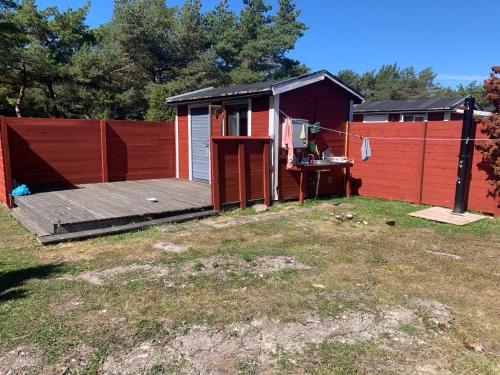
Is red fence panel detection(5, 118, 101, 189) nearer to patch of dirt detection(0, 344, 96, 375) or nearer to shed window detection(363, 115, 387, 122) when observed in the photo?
patch of dirt detection(0, 344, 96, 375)

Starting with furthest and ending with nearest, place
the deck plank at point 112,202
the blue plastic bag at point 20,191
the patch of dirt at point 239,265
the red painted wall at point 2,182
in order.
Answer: the blue plastic bag at point 20,191 → the red painted wall at point 2,182 → the deck plank at point 112,202 → the patch of dirt at point 239,265

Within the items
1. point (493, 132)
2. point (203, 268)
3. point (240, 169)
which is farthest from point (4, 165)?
point (493, 132)

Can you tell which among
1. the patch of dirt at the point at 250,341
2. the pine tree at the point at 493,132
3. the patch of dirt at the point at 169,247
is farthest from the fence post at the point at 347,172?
the patch of dirt at the point at 250,341

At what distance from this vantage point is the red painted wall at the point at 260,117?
27.4 feet

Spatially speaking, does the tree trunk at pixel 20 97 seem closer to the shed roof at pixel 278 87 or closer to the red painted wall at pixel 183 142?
the red painted wall at pixel 183 142

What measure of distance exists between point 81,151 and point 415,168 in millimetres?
8133

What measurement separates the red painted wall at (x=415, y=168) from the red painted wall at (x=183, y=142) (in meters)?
4.61

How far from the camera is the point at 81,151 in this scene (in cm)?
995

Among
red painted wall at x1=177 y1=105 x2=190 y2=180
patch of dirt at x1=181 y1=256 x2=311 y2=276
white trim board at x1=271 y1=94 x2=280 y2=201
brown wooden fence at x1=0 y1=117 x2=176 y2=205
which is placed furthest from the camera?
red painted wall at x1=177 y1=105 x2=190 y2=180

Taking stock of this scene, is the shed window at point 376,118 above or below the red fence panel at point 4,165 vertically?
above

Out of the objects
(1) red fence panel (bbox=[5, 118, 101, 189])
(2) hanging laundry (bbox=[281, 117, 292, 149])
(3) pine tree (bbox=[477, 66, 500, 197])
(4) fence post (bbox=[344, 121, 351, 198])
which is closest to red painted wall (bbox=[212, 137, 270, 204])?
(2) hanging laundry (bbox=[281, 117, 292, 149])

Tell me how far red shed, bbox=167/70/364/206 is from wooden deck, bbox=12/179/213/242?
4.11 feet

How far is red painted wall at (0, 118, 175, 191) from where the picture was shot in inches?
358

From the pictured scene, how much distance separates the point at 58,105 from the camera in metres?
20.2
